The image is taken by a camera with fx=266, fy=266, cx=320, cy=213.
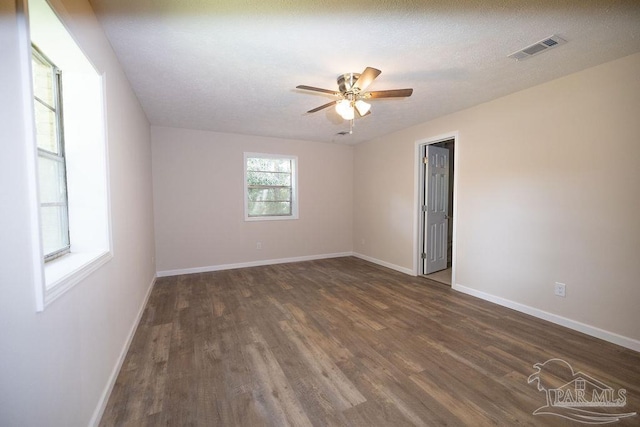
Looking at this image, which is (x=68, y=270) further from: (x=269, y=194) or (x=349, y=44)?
(x=269, y=194)

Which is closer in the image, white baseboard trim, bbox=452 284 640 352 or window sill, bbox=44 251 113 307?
window sill, bbox=44 251 113 307

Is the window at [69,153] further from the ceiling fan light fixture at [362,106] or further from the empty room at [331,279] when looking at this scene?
the ceiling fan light fixture at [362,106]

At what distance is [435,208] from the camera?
14.6 feet

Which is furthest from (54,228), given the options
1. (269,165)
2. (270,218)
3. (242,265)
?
(269,165)

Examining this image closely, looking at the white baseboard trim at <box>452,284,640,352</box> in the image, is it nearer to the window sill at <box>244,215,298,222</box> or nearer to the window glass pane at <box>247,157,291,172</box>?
the window sill at <box>244,215,298,222</box>

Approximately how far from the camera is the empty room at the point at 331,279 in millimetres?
1307

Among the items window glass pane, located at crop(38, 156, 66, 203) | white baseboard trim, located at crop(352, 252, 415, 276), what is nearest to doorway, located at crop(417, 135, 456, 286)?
white baseboard trim, located at crop(352, 252, 415, 276)

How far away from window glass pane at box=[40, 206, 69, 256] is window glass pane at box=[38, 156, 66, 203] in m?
0.06

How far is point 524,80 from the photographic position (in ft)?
8.77

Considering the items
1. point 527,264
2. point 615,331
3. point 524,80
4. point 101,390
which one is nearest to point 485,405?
point 615,331

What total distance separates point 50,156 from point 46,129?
153mm

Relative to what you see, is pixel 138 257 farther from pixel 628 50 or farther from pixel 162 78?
pixel 628 50

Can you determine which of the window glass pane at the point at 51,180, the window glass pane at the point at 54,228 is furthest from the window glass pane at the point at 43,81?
the window glass pane at the point at 54,228

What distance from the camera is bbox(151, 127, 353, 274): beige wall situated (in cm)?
441
